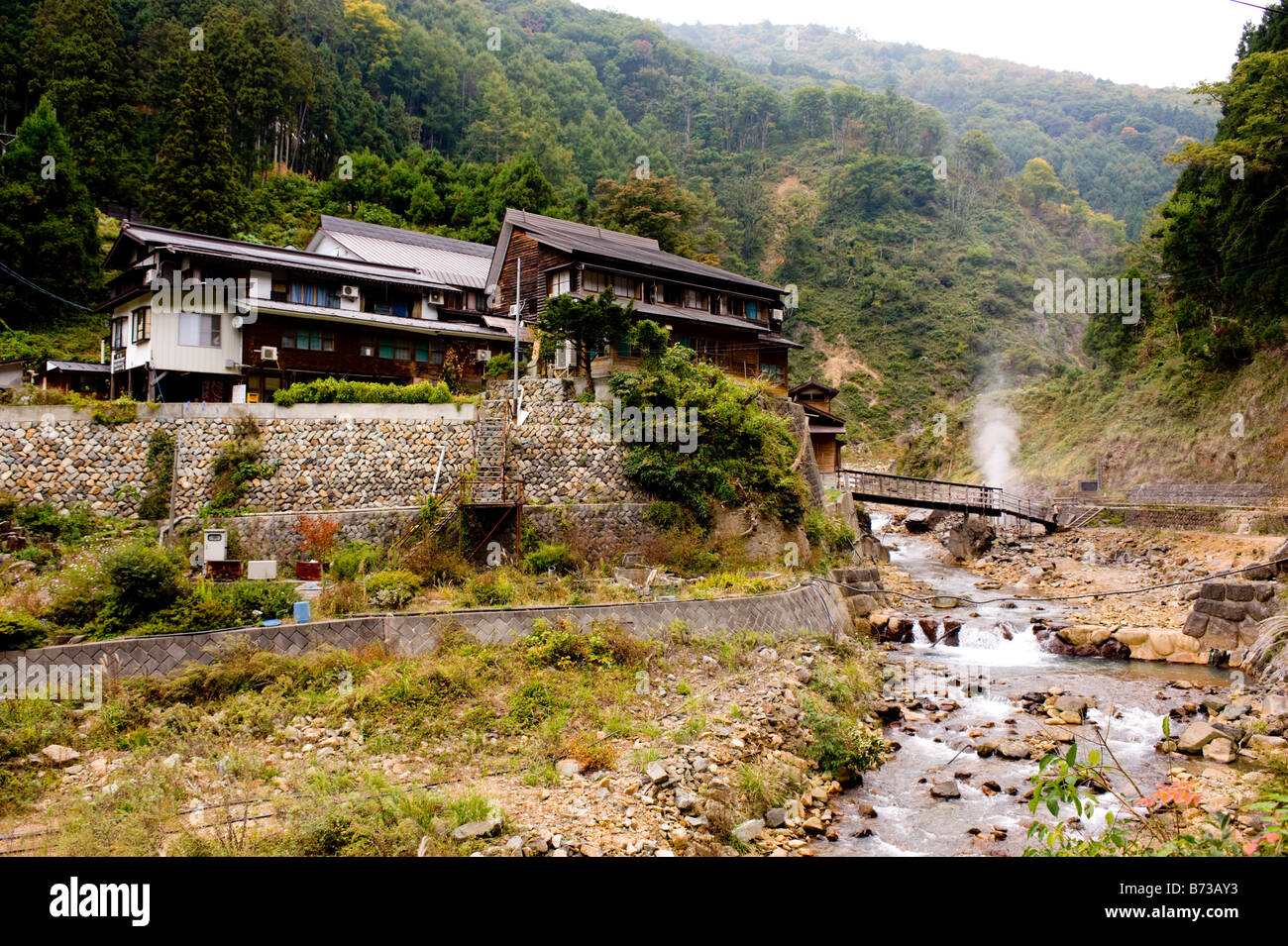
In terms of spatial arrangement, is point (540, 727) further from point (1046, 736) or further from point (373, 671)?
point (1046, 736)

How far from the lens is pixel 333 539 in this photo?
19938 mm

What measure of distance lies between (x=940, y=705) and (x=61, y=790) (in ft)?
53.6

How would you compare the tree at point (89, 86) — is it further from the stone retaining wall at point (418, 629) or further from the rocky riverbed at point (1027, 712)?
the rocky riverbed at point (1027, 712)

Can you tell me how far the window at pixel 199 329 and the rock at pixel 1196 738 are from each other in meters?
27.1

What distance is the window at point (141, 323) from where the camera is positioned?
23.8m

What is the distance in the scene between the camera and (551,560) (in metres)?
20.1

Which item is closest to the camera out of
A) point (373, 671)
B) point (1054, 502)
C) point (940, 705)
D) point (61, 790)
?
point (61, 790)

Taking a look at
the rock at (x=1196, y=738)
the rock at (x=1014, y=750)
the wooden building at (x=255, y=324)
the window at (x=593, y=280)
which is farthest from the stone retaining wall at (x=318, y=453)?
the rock at (x=1196, y=738)

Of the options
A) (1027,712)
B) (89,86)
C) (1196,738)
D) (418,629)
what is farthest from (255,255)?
(1196,738)

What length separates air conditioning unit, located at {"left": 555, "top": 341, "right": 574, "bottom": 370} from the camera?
2702cm

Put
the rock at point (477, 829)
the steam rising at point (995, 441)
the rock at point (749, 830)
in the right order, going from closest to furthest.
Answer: the rock at point (477, 829), the rock at point (749, 830), the steam rising at point (995, 441)

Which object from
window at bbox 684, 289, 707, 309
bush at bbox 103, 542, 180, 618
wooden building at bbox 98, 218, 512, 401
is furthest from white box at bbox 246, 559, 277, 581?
window at bbox 684, 289, 707, 309

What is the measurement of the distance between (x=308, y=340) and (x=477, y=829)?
67.1 ft

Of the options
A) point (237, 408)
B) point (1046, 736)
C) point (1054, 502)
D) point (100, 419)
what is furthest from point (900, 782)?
point (1054, 502)
